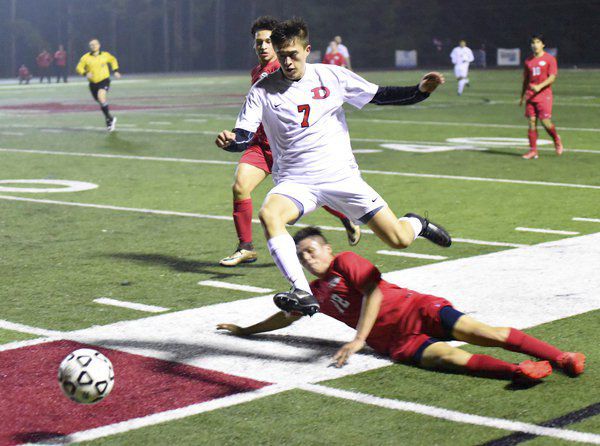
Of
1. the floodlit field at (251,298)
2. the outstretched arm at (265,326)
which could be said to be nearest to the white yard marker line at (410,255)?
the floodlit field at (251,298)

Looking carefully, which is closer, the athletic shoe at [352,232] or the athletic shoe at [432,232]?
the athletic shoe at [432,232]

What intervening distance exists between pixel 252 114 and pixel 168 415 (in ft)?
7.72

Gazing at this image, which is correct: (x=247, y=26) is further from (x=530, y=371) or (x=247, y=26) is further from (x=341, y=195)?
(x=530, y=371)

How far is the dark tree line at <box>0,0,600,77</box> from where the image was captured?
61438 millimetres

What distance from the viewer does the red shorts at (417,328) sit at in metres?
5.64

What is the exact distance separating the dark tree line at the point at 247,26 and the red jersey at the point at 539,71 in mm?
45457

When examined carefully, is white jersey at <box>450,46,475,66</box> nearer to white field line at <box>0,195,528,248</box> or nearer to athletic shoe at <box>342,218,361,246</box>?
white field line at <box>0,195,528,248</box>

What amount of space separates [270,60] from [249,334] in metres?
3.19

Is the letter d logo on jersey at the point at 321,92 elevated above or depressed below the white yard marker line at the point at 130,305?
above

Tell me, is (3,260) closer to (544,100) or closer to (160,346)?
(160,346)

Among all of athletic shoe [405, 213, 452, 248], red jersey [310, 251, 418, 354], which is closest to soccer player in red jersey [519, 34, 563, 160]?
athletic shoe [405, 213, 452, 248]

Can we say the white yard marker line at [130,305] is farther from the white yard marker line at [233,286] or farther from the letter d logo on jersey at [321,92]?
the letter d logo on jersey at [321,92]

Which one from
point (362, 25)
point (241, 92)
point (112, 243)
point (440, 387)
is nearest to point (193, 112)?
point (241, 92)

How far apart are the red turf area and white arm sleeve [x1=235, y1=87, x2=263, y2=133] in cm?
158
